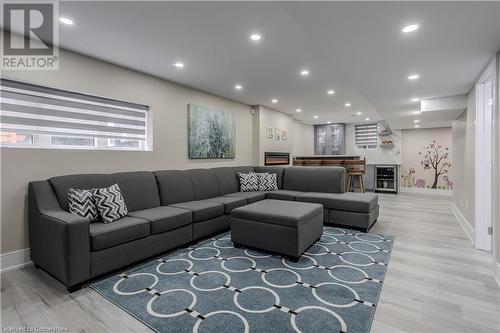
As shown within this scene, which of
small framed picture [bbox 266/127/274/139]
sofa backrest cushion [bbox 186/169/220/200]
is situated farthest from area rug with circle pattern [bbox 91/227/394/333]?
small framed picture [bbox 266/127/274/139]

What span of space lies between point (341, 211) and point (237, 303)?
2587mm

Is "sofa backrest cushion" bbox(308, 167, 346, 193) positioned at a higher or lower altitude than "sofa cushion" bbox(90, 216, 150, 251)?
higher

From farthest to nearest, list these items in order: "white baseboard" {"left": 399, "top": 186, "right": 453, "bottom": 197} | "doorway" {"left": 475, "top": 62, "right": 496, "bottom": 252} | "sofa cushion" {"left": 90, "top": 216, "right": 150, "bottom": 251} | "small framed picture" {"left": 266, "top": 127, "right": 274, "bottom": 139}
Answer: "white baseboard" {"left": 399, "top": 186, "right": 453, "bottom": 197} < "small framed picture" {"left": 266, "top": 127, "right": 274, "bottom": 139} < "doorway" {"left": 475, "top": 62, "right": 496, "bottom": 252} < "sofa cushion" {"left": 90, "top": 216, "right": 150, "bottom": 251}

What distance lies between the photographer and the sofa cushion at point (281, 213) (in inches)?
107

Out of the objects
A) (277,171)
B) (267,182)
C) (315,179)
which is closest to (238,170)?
(267,182)

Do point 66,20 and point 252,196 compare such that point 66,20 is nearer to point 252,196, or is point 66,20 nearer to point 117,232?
point 117,232

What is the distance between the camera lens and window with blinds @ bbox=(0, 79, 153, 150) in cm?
260

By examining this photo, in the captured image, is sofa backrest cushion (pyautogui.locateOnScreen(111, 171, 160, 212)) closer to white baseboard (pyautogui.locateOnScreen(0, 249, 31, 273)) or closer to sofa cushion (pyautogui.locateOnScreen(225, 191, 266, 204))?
white baseboard (pyautogui.locateOnScreen(0, 249, 31, 273))

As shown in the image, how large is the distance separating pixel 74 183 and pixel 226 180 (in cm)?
246

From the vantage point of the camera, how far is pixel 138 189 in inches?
129

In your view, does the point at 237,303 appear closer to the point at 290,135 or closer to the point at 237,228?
the point at 237,228

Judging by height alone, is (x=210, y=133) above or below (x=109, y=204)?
above

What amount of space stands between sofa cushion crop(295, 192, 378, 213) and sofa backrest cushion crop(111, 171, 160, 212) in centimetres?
237

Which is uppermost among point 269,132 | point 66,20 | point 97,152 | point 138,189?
point 66,20
